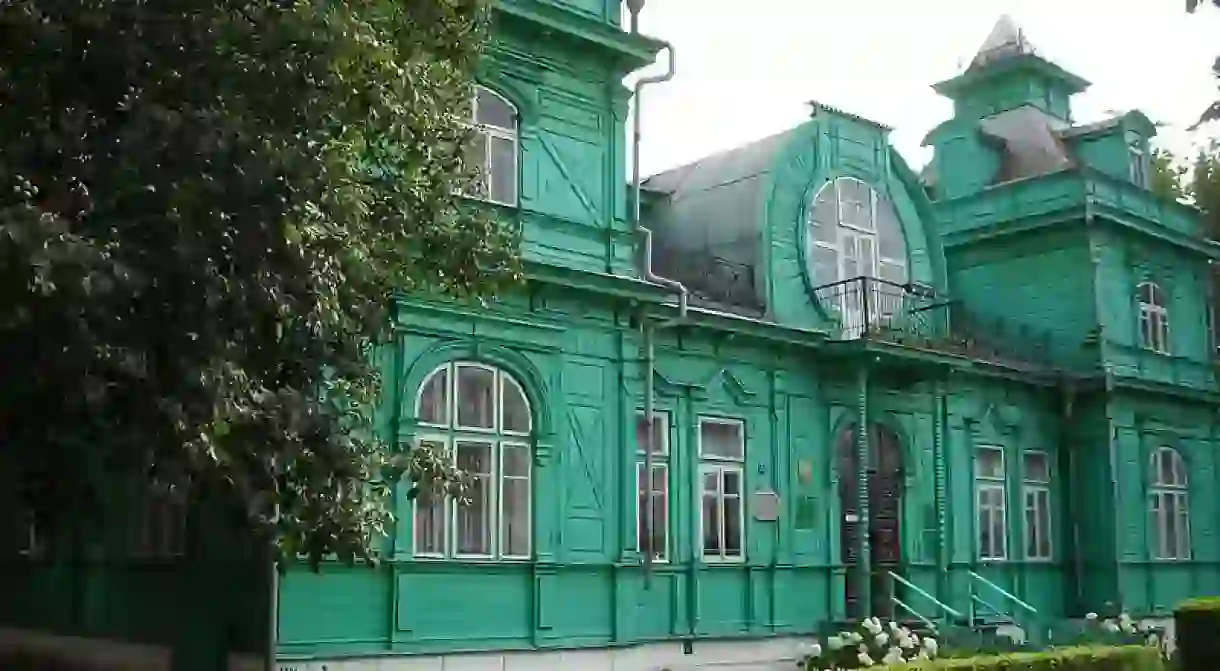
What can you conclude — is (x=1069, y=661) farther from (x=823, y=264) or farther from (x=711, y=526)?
(x=823, y=264)

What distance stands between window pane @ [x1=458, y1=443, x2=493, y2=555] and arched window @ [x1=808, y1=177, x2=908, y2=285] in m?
6.86

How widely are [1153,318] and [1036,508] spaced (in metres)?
4.73

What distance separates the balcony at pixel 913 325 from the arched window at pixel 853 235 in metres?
0.30

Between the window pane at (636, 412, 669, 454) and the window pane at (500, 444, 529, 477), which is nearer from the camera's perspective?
the window pane at (500, 444, 529, 477)

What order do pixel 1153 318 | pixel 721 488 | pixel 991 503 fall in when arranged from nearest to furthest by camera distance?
pixel 721 488, pixel 991 503, pixel 1153 318

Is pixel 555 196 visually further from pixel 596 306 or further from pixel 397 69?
pixel 397 69

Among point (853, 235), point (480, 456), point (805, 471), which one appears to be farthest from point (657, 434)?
point (853, 235)

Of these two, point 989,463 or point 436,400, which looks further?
point 989,463

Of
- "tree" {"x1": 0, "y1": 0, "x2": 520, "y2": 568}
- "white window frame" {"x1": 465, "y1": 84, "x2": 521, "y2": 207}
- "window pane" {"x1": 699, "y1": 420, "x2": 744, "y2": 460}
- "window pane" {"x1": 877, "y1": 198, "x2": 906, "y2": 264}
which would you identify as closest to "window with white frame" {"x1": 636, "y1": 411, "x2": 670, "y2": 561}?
"window pane" {"x1": 699, "y1": 420, "x2": 744, "y2": 460}

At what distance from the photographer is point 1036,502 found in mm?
22469

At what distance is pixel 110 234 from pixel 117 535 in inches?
260

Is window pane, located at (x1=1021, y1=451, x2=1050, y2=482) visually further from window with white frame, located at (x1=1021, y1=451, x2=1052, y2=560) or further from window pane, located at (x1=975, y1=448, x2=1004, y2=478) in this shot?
window pane, located at (x1=975, y1=448, x2=1004, y2=478)

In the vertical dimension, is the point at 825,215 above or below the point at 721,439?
above

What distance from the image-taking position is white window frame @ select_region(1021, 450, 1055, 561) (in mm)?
22109
